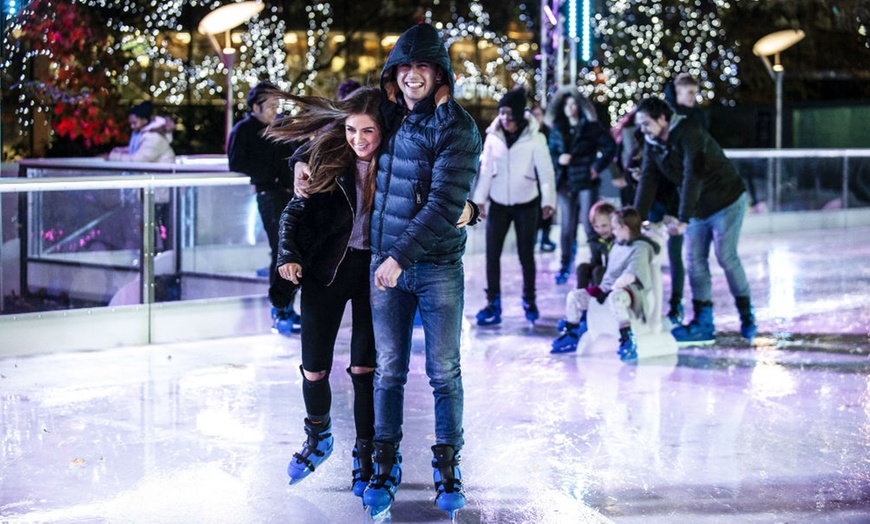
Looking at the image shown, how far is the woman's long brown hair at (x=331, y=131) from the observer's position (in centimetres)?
440

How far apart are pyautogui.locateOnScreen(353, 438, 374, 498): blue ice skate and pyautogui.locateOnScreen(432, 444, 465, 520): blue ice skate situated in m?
0.27

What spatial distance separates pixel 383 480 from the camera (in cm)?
436

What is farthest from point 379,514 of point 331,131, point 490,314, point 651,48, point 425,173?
point 651,48

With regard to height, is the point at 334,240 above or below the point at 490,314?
above

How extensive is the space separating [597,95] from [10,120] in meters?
12.7

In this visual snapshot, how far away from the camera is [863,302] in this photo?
9.66 m

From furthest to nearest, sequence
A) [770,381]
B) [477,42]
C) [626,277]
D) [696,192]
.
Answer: [477,42], [696,192], [626,277], [770,381]

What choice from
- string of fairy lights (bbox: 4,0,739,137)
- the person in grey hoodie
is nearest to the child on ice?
the person in grey hoodie

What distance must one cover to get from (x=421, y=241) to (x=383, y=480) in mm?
833

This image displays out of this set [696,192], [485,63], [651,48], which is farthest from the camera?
[485,63]

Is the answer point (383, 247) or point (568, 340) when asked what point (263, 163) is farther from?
point (383, 247)

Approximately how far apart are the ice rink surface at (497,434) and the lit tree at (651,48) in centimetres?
1627

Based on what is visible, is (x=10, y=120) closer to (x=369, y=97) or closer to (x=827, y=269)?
(x=827, y=269)

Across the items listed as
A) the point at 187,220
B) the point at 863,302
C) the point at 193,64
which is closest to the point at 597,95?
the point at 193,64
